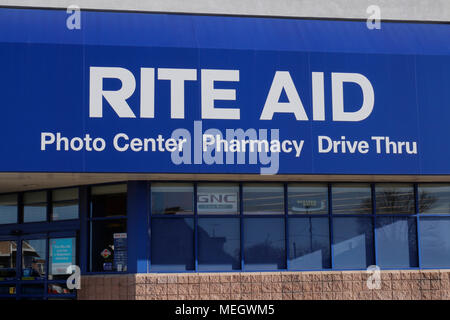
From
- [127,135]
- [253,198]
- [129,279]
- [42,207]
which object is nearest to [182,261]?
[129,279]

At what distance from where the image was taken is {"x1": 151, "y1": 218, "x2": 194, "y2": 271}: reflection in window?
542 inches

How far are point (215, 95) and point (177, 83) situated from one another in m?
0.80

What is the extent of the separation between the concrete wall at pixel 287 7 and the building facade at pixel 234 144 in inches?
1.7

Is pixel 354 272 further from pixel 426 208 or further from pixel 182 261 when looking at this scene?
pixel 182 261

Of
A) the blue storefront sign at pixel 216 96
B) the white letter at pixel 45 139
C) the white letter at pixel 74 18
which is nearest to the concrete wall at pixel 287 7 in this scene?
the white letter at pixel 74 18

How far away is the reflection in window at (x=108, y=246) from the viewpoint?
14000 millimetres

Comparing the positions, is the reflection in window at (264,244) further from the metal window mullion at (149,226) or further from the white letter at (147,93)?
the white letter at (147,93)

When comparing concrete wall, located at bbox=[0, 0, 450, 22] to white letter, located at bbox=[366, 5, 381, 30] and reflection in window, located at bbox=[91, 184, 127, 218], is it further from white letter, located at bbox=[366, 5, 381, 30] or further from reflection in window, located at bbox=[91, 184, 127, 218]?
reflection in window, located at bbox=[91, 184, 127, 218]

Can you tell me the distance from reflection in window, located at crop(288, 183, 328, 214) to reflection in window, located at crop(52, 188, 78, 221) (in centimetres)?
491

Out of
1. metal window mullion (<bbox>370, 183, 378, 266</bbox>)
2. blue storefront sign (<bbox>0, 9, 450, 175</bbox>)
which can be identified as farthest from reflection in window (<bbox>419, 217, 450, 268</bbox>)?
blue storefront sign (<bbox>0, 9, 450, 175</bbox>)

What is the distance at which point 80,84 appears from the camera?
42.3 ft

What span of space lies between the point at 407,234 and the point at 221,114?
5.13 m

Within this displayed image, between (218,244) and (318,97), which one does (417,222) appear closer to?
(318,97)

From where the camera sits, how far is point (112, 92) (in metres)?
13.0
